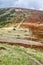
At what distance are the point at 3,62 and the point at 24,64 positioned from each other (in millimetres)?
2588

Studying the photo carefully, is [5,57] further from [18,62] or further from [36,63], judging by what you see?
[36,63]

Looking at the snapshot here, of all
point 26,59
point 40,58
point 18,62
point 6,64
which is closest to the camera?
point 6,64

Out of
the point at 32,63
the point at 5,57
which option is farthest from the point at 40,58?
the point at 5,57

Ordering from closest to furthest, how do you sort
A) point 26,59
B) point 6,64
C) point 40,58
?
point 6,64, point 26,59, point 40,58

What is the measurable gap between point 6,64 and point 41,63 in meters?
5.86

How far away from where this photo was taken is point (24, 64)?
28.1 metres

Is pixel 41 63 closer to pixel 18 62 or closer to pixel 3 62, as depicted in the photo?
pixel 18 62

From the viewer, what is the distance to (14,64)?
89.0ft

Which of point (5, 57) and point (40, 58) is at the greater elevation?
point (5, 57)

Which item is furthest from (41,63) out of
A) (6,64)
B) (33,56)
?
(6,64)

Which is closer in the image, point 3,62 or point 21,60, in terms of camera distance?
point 3,62

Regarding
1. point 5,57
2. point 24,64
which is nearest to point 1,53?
point 5,57

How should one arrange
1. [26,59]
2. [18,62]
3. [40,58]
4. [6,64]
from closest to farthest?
1. [6,64]
2. [18,62]
3. [26,59]
4. [40,58]

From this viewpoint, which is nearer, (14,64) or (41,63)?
(14,64)
